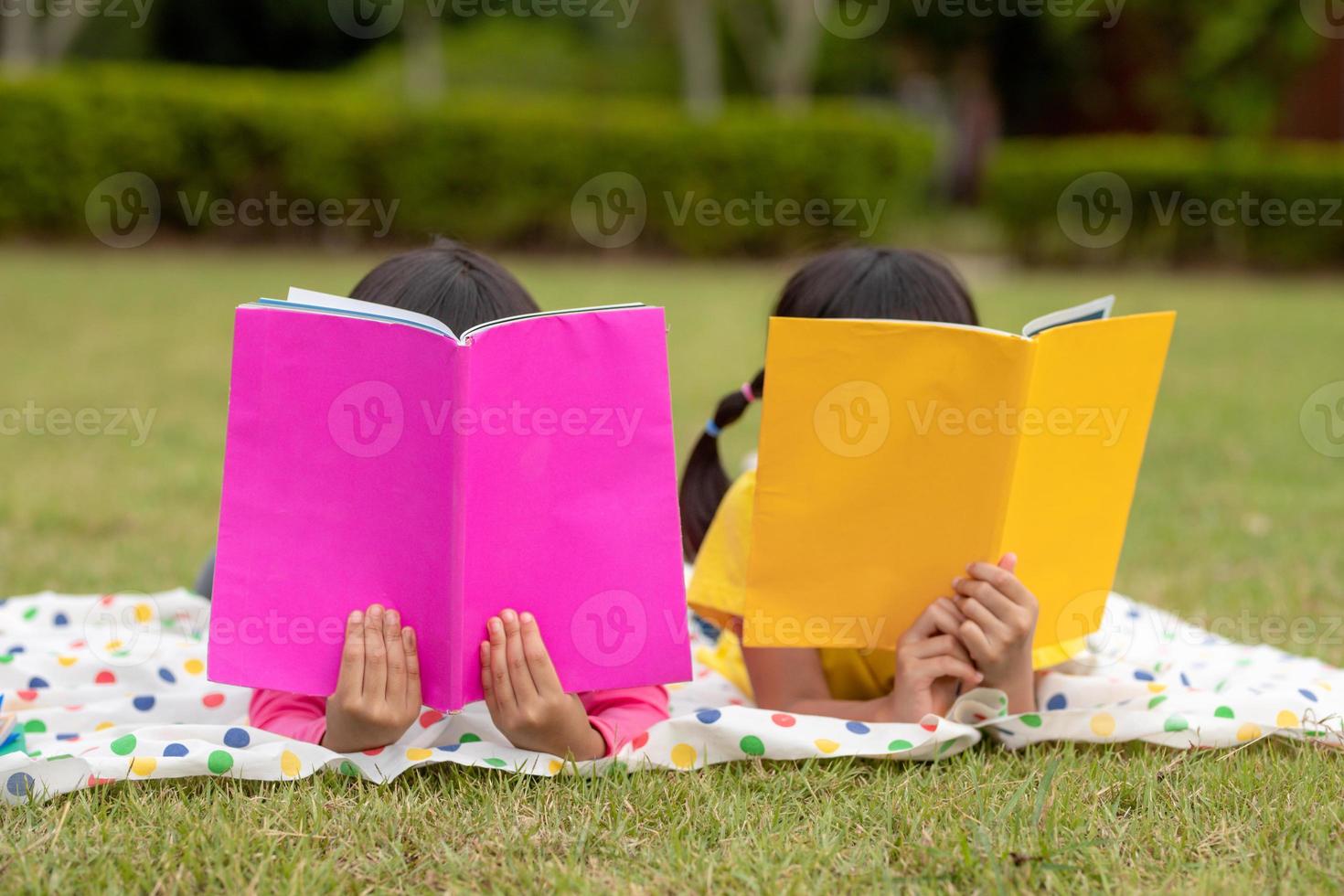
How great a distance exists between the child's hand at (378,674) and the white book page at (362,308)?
1.20 ft

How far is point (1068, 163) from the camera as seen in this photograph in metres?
11.2

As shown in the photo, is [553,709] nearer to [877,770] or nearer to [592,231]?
[877,770]

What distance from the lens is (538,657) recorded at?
1595 mm

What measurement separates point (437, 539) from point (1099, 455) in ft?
3.09

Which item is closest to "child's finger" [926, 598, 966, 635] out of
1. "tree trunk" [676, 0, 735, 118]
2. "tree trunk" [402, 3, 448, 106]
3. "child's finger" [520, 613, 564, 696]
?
"child's finger" [520, 613, 564, 696]

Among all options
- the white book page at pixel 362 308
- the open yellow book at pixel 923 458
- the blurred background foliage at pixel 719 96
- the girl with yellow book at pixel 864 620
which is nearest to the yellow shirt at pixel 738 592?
the girl with yellow book at pixel 864 620

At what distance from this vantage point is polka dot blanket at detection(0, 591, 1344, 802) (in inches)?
66.6

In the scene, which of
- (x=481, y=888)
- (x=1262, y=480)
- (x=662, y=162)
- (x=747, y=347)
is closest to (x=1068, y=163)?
(x=662, y=162)

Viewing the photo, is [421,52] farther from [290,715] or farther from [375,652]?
[375,652]

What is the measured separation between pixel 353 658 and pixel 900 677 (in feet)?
2.51

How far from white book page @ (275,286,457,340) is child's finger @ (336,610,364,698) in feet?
1.25

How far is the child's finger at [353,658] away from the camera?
159 centimetres

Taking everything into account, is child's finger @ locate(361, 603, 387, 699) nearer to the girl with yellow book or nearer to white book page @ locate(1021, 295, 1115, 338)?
the girl with yellow book

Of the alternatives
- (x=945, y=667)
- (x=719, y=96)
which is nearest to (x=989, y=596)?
(x=945, y=667)
